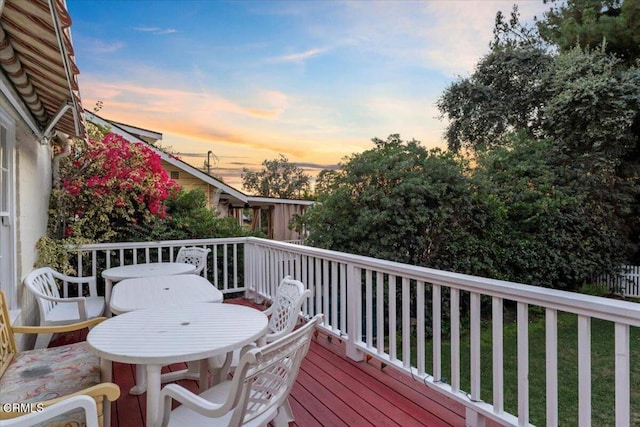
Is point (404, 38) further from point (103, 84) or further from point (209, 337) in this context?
point (209, 337)

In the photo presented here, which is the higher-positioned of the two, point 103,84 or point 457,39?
point 457,39

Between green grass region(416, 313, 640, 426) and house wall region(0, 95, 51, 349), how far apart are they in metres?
4.69

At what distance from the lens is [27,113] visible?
313cm

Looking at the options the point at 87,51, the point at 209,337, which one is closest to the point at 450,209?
the point at 209,337

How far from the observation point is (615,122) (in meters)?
8.71

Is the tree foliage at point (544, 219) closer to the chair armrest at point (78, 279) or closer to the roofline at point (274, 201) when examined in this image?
the chair armrest at point (78, 279)

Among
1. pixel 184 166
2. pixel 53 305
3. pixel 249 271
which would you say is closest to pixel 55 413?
pixel 53 305

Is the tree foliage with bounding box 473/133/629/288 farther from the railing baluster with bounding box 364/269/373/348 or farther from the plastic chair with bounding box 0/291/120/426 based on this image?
the plastic chair with bounding box 0/291/120/426

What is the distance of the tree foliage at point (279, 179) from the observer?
102ft

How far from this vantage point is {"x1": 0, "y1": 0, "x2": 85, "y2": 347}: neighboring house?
1.80 m

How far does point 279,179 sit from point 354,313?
29.0 meters

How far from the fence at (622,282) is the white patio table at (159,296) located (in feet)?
35.1

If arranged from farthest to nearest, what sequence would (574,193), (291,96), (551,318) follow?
(574,193) → (291,96) → (551,318)

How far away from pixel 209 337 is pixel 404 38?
25.0ft
